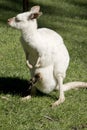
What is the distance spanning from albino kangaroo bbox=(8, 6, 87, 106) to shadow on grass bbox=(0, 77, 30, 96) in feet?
1.20

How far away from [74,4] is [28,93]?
7.52 m

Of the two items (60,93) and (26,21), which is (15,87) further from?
(26,21)

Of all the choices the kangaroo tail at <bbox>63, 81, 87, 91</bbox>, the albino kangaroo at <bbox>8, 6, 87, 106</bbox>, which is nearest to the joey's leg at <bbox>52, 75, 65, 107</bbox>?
the albino kangaroo at <bbox>8, 6, 87, 106</bbox>

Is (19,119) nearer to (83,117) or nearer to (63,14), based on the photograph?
(83,117)

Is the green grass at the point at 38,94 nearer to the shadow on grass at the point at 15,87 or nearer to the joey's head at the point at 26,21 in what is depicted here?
the shadow on grass at the point at 15,87

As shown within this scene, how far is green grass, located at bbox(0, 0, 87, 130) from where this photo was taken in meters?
5.97

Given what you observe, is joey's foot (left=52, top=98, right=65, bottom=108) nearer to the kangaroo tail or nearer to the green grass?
the green grass

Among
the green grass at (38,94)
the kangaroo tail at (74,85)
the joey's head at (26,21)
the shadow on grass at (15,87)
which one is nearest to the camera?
the green grass at (38,94)

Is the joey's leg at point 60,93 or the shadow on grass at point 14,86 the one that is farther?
the shadow on grass at point 14,86

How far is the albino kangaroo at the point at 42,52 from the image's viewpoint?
6164 mm

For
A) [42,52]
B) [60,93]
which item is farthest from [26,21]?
[60,93]

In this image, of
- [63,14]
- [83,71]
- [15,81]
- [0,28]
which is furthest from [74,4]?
[15,81]

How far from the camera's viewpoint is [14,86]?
7102 mm

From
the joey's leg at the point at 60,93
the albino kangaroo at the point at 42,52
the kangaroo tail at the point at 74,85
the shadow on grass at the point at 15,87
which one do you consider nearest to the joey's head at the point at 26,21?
the albino kangaroo at the point at 42,52
